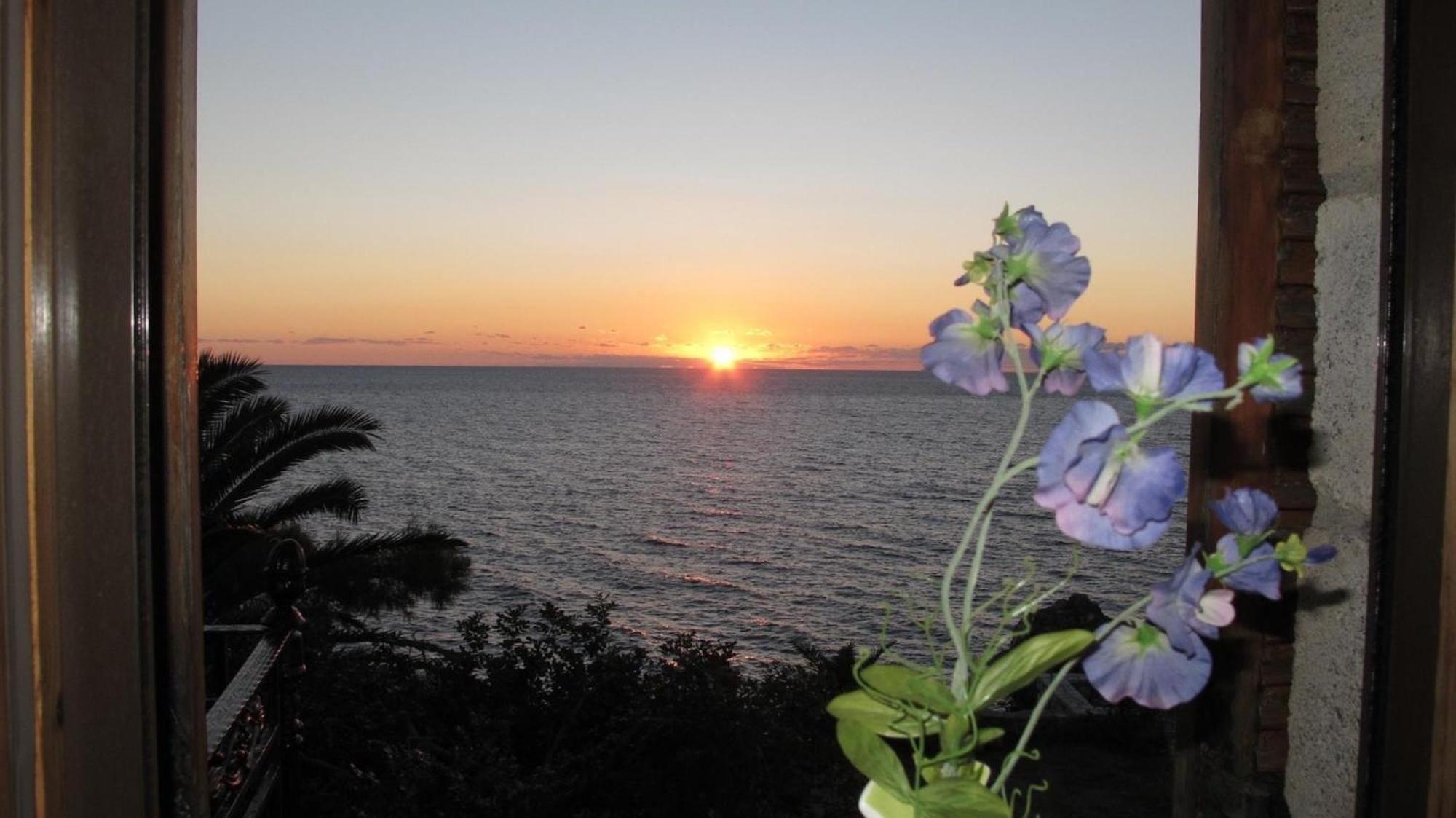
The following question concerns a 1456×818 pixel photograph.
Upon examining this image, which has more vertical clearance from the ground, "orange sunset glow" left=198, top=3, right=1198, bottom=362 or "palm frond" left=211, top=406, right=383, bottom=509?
"orange sunset glow" left=198, top=3, right=1198, bottom=362

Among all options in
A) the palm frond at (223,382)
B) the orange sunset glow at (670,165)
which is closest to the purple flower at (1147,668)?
the palm frond at (223,382)

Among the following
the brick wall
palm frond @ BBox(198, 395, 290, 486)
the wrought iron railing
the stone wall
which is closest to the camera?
the stone wall

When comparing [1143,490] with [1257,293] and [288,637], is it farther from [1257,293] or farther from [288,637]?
[288,637]

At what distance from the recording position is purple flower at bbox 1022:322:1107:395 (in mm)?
450

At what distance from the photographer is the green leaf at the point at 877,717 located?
0.46 metres

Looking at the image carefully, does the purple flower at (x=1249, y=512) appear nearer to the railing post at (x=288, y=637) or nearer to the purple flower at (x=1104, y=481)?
the purple flower at (x=1104, y=481)

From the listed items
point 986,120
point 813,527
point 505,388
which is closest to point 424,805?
point 813,527

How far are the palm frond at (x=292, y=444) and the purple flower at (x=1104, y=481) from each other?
6.31 meters

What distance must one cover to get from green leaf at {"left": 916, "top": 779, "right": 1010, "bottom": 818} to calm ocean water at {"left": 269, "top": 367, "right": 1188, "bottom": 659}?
87mm

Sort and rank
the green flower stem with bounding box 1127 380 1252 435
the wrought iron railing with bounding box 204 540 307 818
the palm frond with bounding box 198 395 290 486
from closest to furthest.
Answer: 1. the green flower stem with bounding box 1127 380 1252 435
2. the wrought iron railing with bounding box 204 540 307 818
3. the palm frond with bounding box 198 395 290 486

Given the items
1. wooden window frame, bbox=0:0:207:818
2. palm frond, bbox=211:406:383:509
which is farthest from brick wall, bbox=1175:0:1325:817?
palm frond, bbox=211:406:383:509

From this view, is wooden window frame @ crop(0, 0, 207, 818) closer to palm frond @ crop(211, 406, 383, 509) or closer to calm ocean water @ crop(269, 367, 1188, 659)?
calm ocean water @ crop(269, 367, 1188, 659)

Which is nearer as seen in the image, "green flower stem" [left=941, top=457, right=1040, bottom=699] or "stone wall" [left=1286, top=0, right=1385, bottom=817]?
"green flower stem" [left=941, top=457, right=1040, bottom=699]

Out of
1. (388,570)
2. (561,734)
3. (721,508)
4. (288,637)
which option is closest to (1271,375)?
(288,637)
